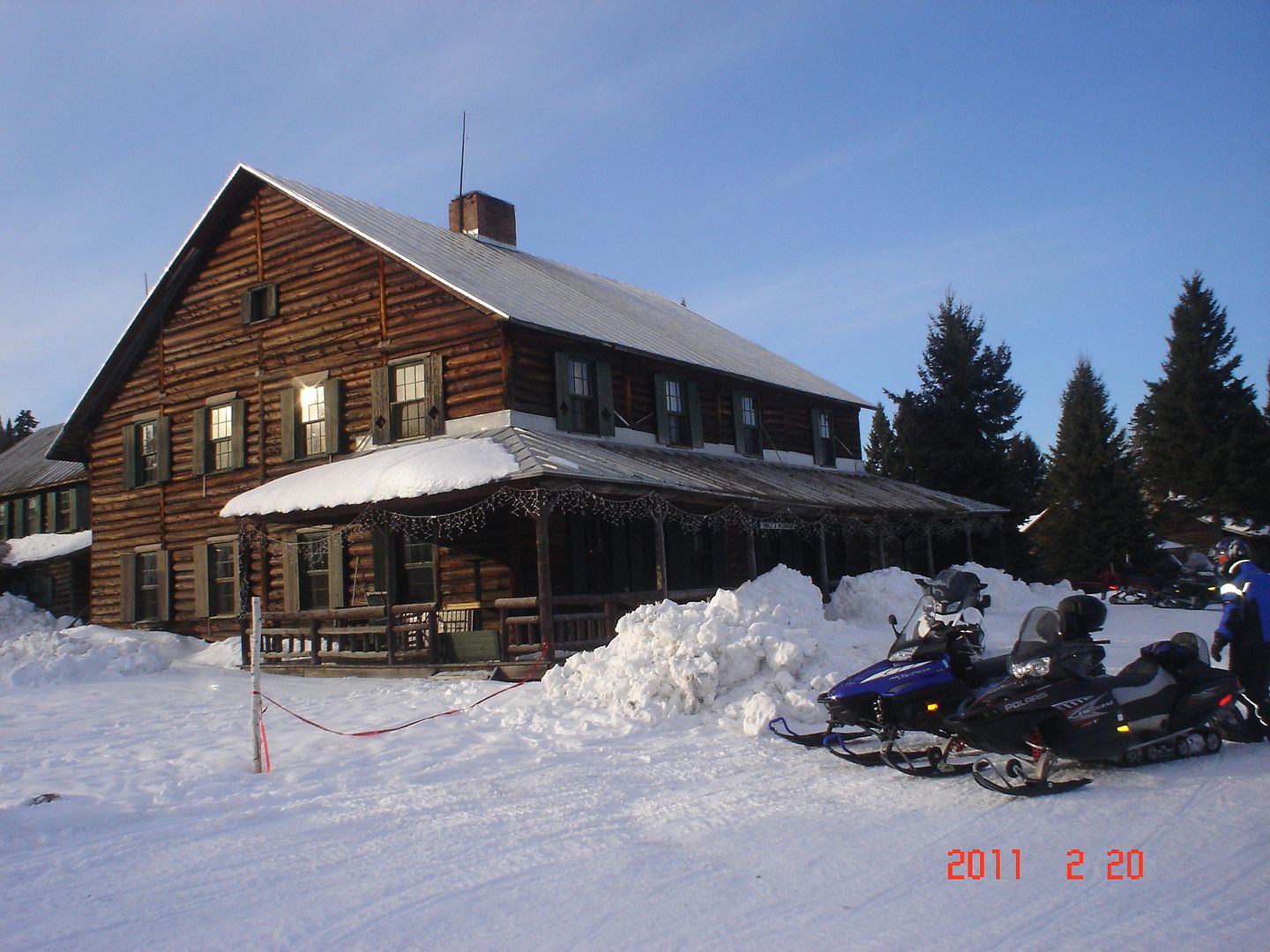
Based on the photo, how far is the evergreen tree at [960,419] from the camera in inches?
1335

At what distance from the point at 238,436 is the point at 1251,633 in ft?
62.3

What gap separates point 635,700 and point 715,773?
7.67ft

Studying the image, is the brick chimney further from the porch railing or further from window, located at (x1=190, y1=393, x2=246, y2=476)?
the porch railing

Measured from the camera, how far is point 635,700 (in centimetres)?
985

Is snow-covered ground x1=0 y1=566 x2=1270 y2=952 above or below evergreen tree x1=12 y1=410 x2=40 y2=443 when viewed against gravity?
below

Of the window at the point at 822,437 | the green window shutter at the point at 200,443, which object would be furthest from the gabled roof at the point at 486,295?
the green window shutter at the point at 200,443

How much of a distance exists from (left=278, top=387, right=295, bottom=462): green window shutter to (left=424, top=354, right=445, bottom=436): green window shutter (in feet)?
12.1

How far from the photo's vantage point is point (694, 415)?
21.2 meters

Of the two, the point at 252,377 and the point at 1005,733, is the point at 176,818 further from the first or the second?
the point at 252,377

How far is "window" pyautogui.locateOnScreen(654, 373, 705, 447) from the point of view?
2036cm

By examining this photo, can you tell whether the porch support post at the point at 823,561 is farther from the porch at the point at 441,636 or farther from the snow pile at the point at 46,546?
the snow pile at the point at 46,546

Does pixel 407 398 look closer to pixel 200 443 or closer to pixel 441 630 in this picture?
pixel 441 630

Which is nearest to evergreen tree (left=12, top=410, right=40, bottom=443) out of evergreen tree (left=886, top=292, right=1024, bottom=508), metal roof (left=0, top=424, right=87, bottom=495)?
metal roof (left=0, top=424, right=87, bottom=495)

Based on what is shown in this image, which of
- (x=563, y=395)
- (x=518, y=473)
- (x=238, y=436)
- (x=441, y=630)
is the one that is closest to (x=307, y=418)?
(x=238, y=436)
